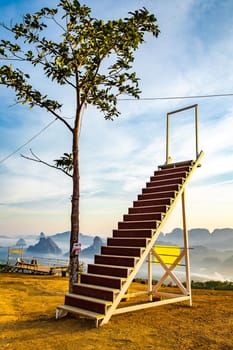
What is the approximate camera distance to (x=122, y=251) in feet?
27.2

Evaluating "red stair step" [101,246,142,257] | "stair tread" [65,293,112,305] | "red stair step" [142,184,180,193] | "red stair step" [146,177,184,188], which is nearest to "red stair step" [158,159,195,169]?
"red stair step" [146,177,184,188]

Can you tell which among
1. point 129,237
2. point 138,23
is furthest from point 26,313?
point 138,23

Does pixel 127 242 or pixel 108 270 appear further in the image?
pixel 127 242

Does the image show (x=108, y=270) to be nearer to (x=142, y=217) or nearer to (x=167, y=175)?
(x=142, y=217)

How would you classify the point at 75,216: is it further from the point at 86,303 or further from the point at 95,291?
the point at 86,303

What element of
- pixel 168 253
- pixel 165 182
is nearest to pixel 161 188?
pixel 165 182

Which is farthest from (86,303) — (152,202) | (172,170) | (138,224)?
(172,170)

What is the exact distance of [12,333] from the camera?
6484 millimetres

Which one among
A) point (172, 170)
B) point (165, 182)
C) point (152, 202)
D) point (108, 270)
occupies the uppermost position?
point (172, 170)

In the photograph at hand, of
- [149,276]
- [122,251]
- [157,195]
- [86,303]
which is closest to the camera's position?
[86,303]

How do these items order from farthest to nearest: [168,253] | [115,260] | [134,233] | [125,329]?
[168,253] → [134,233] → [115,260] → [125,329]

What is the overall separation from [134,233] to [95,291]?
1.94 m

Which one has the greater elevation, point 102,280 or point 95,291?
point 102,280

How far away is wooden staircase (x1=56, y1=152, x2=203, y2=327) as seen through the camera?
23.6 feet
